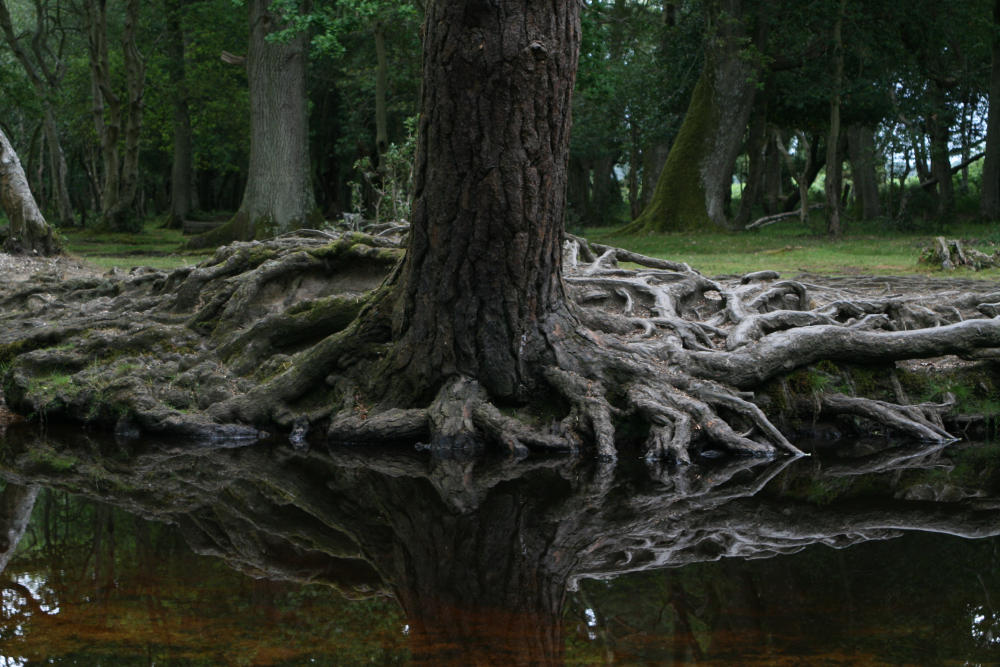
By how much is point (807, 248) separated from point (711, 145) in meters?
4.91

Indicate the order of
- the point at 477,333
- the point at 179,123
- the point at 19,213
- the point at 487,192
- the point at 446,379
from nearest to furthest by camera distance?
the point at 487,192 → the point at 477,333 → the point at 446,379 → the point at 19,213 → the point at 179,123

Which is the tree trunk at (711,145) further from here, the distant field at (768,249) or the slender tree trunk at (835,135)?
the slender tree trunk at (835,135)

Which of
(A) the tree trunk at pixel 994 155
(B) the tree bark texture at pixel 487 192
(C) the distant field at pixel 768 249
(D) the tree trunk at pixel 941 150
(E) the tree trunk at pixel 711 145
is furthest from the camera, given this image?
(D) the tree trunk at pixel 941 150

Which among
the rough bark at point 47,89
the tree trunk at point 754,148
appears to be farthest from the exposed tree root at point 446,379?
the rough bark at point 47,89

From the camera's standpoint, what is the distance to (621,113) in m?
38.0

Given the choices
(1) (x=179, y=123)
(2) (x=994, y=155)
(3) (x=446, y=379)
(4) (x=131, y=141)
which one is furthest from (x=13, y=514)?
(1) (x=179, y=123)

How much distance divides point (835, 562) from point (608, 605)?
4.63ft

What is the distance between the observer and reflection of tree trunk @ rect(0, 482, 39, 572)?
545 centimetres

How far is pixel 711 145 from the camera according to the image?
81.2 ft

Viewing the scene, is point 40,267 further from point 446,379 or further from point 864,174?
point 864,174

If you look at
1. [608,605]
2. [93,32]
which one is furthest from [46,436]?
[93,32]

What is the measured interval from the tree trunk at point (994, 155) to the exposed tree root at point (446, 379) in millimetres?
18226

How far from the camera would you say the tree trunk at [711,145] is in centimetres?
2431

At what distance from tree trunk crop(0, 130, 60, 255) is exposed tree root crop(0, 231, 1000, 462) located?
688 centimetres
